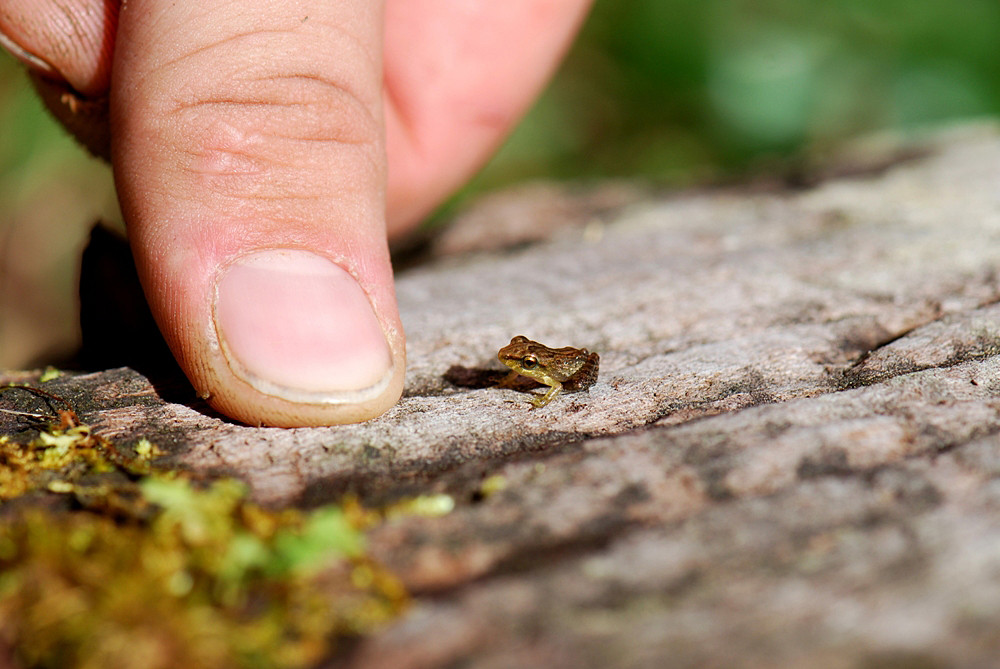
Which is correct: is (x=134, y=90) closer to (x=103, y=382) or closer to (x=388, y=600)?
(x=103, y=382)

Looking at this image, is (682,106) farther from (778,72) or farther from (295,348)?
(295,348)

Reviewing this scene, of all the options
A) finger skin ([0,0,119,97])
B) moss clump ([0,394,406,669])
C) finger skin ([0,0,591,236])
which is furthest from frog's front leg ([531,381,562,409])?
finger skin ([0,0,591,236])

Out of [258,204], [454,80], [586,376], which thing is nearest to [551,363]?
[586,376]

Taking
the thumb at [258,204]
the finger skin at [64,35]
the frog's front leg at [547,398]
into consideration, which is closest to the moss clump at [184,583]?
the thumb at [258,204]

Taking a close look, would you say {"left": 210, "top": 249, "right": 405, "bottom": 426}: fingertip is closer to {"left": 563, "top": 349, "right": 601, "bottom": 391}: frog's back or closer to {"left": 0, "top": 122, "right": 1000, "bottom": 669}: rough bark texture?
{"left": 0, "top": 122, "right": 1000, "bottom": 669}: rough bark texture

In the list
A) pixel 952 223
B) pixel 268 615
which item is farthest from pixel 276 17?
pixel 952 223

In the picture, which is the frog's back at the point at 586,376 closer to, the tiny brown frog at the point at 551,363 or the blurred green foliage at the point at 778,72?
the tiny brown frog at the point at 551,363
